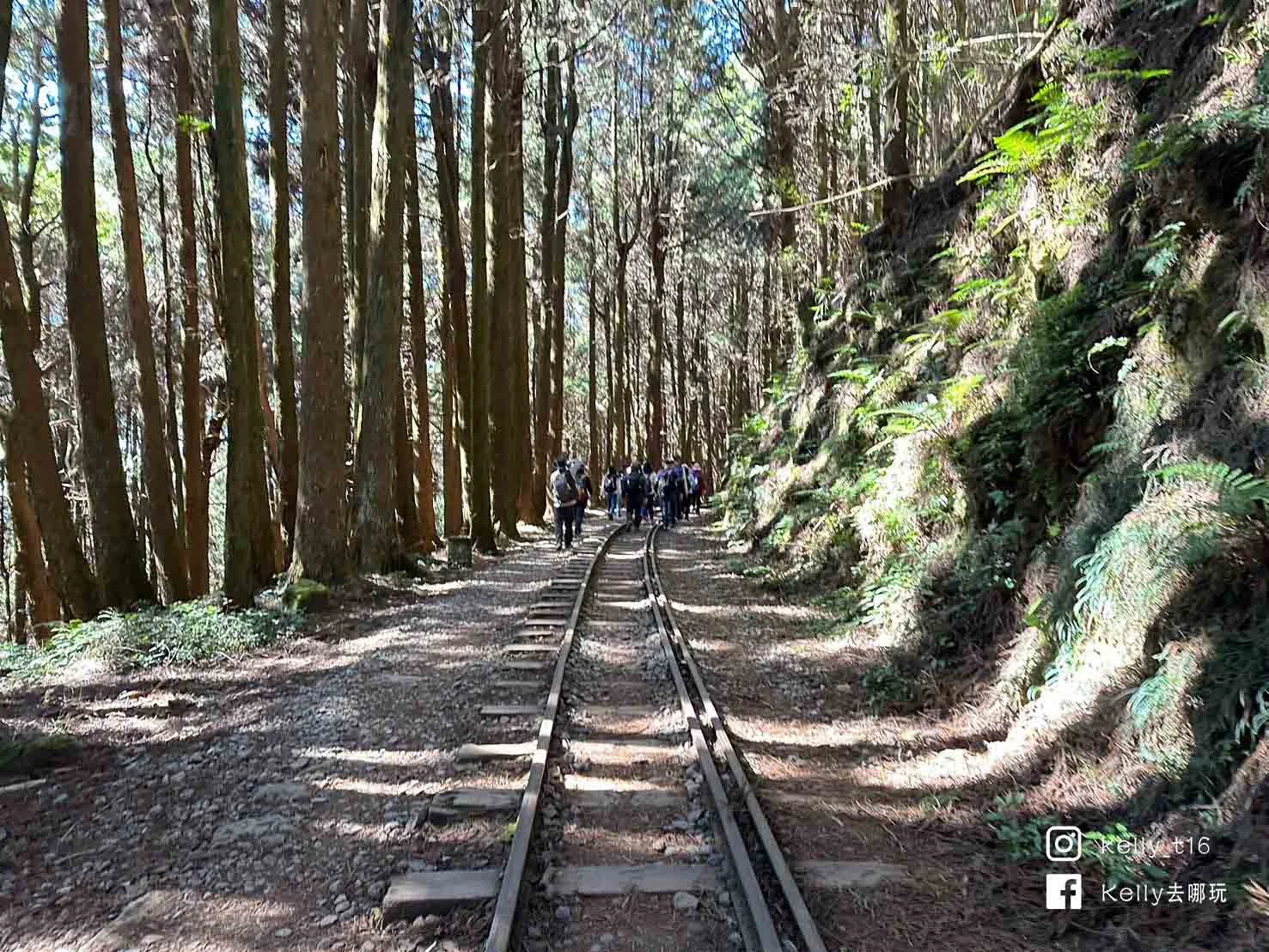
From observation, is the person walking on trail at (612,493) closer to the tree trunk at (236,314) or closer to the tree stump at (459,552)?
the tree stump at (459,552)

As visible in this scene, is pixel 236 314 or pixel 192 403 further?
pixel 192 403

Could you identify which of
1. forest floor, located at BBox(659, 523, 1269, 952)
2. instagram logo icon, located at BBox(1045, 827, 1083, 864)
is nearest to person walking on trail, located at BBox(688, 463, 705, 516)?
forest floor, located at BBox(659, 523, 1269, 952)

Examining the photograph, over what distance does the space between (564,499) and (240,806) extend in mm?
13200

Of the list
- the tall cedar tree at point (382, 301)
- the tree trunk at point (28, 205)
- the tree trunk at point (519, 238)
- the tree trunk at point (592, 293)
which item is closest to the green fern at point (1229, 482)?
the tall cedar tree at point (382, 301)

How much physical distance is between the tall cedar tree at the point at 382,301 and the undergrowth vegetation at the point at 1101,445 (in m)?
7.15

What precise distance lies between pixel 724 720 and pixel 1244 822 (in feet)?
11.9

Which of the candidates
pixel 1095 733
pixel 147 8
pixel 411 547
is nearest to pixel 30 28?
pixel 147 8

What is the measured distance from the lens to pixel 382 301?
12.9 meters

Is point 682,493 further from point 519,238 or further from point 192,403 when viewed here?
point 192,403

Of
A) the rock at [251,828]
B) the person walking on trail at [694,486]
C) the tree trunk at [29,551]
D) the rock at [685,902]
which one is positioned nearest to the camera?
the rock at [685,902]

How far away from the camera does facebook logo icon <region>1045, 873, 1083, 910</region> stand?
3.61 metres

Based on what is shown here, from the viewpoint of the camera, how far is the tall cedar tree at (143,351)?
38.8 feet

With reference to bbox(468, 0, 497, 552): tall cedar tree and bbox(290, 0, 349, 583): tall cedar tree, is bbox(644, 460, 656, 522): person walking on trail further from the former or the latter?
bbox(290, 0, 349, 583): tall cedar tree

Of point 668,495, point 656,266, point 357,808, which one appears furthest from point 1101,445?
point 656,266
